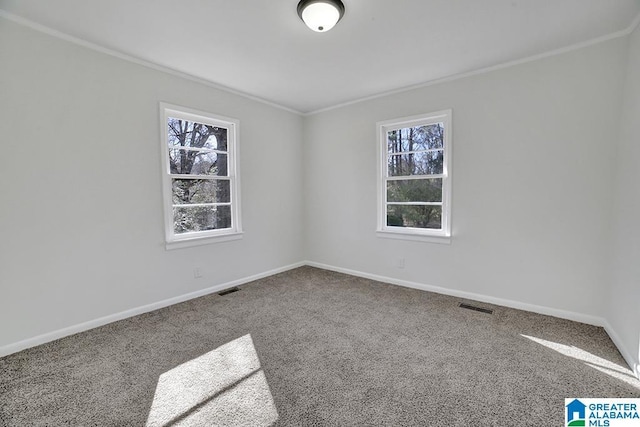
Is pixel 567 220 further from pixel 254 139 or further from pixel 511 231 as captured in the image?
pixel 254 139

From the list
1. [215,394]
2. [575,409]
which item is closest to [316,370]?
[215,394]

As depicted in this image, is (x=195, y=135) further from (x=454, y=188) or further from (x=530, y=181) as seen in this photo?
(x=530, y=181)

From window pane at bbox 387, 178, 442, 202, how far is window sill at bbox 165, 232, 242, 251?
87.3 inches

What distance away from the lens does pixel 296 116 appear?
4852 millimetres

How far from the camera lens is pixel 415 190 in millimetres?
3875

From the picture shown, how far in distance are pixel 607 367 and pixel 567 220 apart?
1323 millimetres

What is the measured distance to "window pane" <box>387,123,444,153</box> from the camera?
365 cm

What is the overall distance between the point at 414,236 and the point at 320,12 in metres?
2.76

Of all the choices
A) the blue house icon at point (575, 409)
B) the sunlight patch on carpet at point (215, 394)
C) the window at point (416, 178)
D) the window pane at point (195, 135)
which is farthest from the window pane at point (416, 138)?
the sunlight patch on carpet at point (215, 394)

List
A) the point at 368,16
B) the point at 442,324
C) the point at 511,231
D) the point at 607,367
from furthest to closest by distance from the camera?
the point at 511,231
the point at 442,324
the point at 368,16
the point at 607,367

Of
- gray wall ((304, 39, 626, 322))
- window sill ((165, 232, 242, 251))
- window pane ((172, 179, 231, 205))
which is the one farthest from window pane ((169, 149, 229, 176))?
gray wall ((304, 39, 626, 322))

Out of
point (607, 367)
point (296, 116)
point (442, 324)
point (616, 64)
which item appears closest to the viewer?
point (607, 367)

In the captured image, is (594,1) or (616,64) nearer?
(594,1)

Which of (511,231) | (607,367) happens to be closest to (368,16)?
(511,231)
